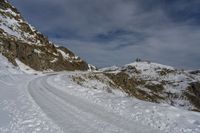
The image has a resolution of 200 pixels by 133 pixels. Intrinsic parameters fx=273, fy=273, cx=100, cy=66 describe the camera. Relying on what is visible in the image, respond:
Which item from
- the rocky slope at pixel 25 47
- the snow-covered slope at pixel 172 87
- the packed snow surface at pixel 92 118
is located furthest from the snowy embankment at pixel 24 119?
the snow-covered slope at pixel 172 87

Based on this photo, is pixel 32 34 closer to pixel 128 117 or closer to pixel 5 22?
pixel 5 22

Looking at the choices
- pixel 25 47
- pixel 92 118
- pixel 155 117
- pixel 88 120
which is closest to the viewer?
pixel 88 120

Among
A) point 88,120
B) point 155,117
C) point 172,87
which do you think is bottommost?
point 172,87

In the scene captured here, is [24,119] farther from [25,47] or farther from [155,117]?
[25,47]

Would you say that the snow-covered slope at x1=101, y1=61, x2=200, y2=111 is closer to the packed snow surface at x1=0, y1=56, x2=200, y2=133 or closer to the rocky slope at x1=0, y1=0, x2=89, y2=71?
the rocky slope at x1=0, y1=0, x2=89, y2=71

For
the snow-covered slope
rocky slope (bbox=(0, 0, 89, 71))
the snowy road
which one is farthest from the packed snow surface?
the snow-covered slope

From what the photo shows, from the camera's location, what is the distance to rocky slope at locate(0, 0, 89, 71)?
273 feet

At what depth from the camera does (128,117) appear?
14.4 m

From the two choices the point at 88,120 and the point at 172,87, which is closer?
the point at 88,120

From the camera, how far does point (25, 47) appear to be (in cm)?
8731

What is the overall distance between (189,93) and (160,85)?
18.2 metres

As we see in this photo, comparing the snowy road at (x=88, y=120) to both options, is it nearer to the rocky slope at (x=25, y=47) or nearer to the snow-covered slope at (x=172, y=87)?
the rocky slope at (x=25, y=47)

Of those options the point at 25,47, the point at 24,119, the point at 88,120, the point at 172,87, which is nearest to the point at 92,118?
the point at 88,120

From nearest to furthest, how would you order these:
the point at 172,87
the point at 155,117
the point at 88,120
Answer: the point at 88,120 < the point at 155,117 < the point at 172,87
